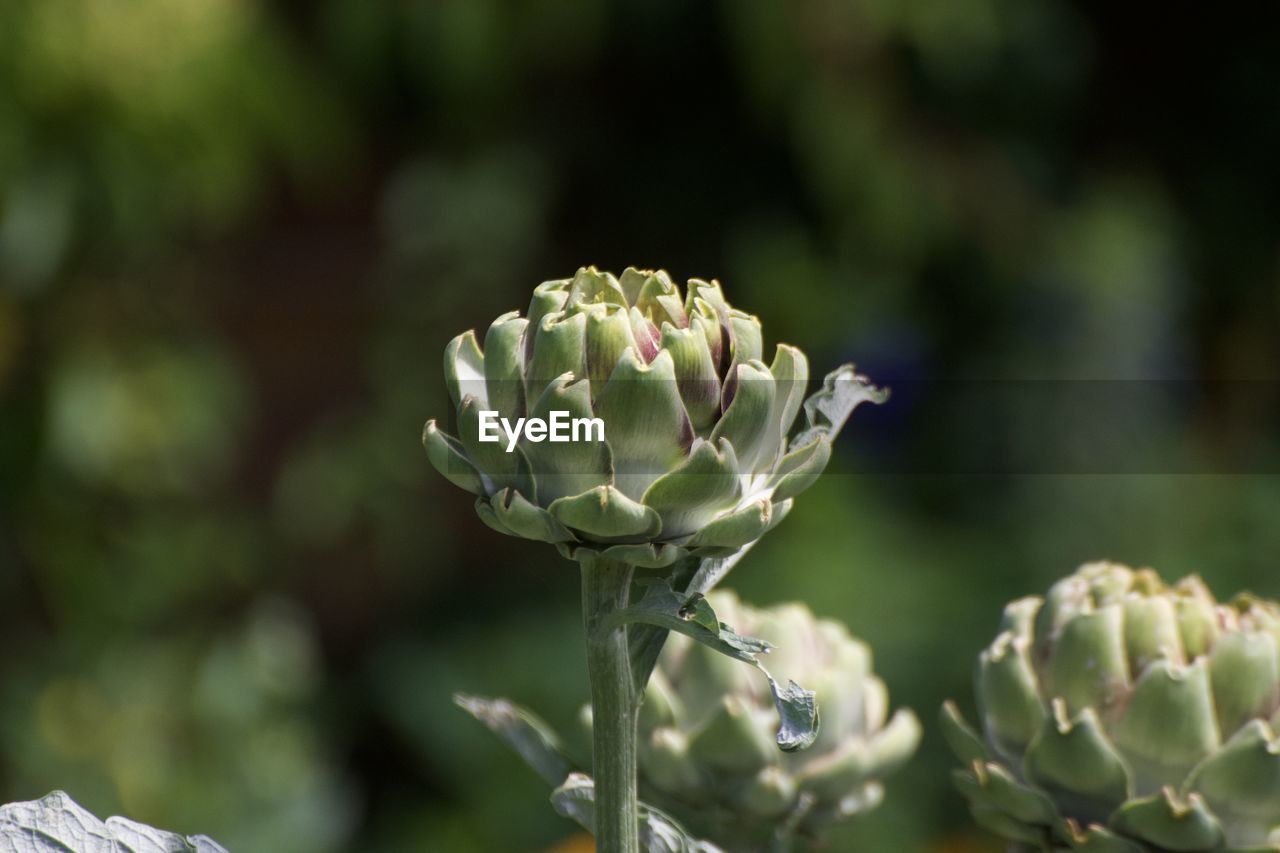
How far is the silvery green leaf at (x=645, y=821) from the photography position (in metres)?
0.38

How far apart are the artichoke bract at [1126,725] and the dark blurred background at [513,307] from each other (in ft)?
4.29

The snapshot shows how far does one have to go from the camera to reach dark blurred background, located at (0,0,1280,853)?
1.80 meters

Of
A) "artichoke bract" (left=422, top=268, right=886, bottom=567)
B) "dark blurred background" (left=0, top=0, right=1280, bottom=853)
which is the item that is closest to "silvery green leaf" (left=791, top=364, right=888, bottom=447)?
"artichoke bract" (left=422, top=268, right=886, bottom=567)

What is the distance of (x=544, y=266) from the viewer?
2.51m

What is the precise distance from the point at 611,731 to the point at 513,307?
1926 millimetres

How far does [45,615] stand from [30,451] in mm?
273

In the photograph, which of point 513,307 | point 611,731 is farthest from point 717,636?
point 513,307

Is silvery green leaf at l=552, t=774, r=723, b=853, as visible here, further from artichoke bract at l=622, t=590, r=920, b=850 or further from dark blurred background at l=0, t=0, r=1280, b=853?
dark blurred background at l=0, t=0, r=1280, b=853

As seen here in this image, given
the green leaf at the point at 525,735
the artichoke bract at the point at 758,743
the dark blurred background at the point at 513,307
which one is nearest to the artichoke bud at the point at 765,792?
the artichoke bract at the point at 758,743

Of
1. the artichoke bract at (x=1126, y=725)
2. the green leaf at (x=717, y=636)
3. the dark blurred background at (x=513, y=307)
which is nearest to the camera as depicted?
the green leaf at (x=717, y=636)

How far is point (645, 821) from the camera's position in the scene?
0.39 m

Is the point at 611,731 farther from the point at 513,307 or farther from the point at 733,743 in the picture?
the point at 513,307

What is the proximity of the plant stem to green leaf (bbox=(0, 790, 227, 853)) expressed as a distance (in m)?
0.10

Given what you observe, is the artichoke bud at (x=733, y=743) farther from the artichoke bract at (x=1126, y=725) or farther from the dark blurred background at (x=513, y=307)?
the dark blurred background at (x=513, y=307)
